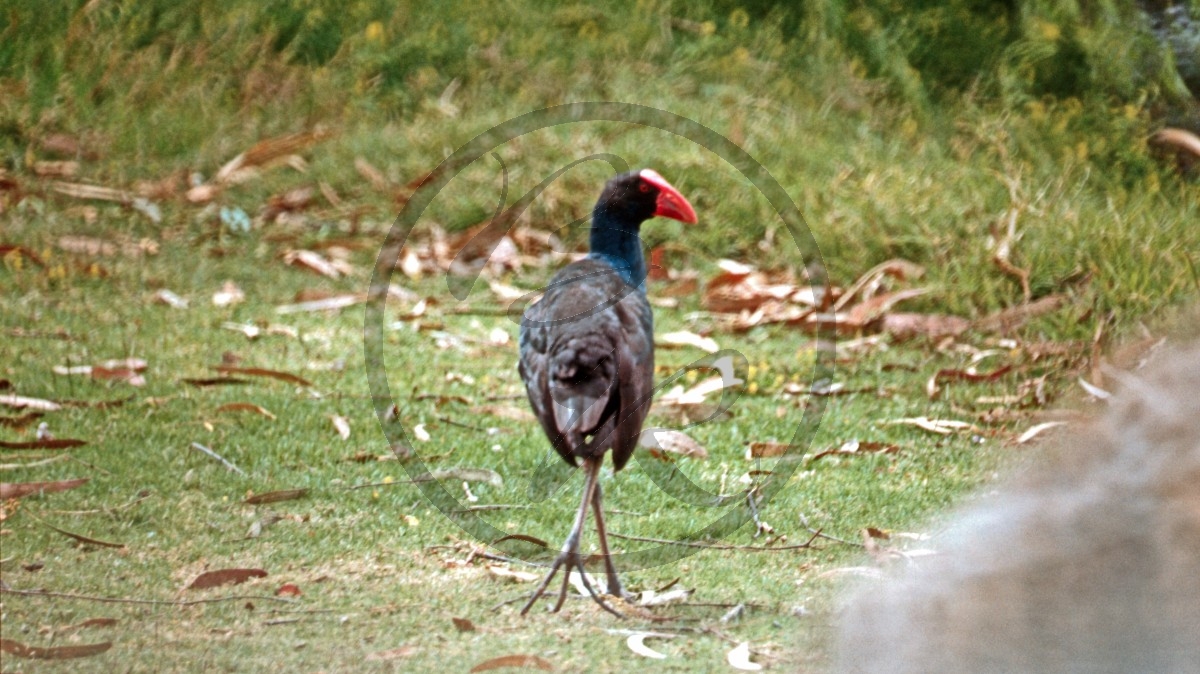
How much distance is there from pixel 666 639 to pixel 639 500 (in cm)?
93

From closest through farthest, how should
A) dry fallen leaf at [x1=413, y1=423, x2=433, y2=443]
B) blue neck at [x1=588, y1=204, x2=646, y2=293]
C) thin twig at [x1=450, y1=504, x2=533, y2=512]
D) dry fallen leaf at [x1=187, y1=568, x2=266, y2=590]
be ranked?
dry fallen leaf at [x1=187, y1=568, x2=266, y2=590], thin twig at [x1=450, y1=504, x2=533, y2=512], blue neck at [x1=588, y1=204, x2=646, y2=293], dry fallen leaf at [x1=413, y1=423, x2=433, y2=443]

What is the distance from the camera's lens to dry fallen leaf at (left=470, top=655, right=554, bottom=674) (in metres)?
2.62

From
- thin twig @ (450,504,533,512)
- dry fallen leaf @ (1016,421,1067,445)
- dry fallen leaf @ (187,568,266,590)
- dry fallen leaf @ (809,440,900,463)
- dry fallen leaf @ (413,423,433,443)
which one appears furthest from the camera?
dry fallen leaf @ (413,423,433,443)

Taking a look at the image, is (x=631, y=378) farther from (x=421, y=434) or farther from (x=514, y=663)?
(x=421, y=434)

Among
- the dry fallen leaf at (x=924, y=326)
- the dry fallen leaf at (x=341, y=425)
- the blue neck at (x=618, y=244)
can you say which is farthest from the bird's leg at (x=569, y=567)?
the dry fallen leaf at (x=924, y=326)

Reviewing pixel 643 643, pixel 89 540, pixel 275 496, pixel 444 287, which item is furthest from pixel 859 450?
pixel 444 287

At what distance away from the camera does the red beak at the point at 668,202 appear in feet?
12.6

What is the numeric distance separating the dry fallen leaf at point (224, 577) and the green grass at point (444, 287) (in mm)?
47

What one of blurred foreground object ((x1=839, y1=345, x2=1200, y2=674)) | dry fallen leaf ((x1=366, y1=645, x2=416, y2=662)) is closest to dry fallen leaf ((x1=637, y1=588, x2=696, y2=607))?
dry fallen leaf ((x1=366, y1=645, x2=416, y2=662))

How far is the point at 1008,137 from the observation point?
6047 mm

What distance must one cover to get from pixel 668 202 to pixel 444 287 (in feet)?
7.49

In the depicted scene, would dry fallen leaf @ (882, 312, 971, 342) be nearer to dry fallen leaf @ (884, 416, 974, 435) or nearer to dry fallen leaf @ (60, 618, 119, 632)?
dry fallen leaf @ (884, 416, 974, 435)

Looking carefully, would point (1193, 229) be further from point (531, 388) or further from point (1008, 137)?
point (531, 388)
